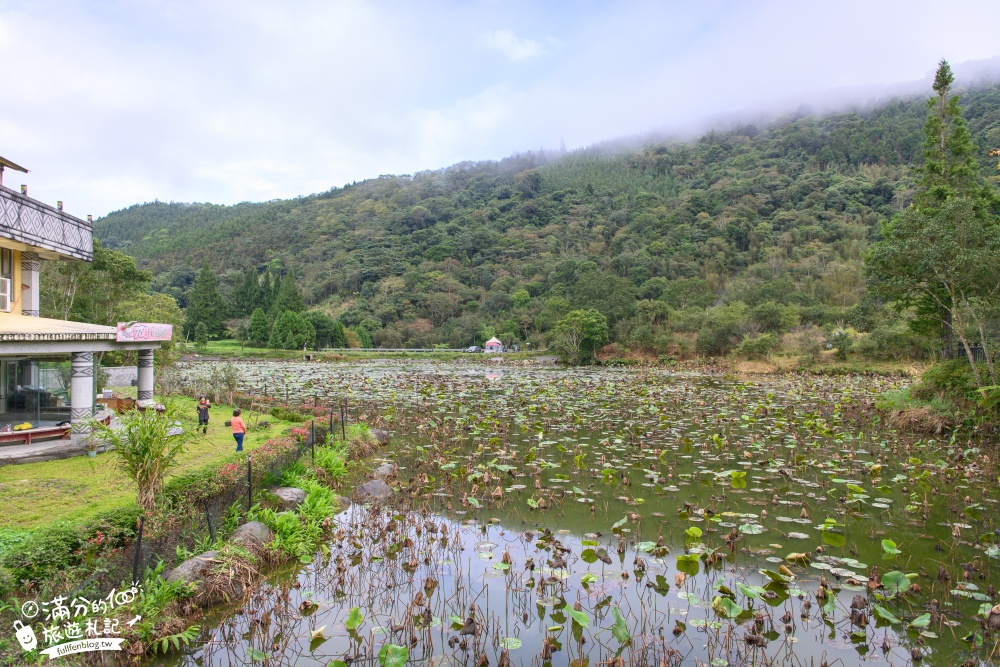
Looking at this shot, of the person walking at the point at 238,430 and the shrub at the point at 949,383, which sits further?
the shrub at the point at 949,383

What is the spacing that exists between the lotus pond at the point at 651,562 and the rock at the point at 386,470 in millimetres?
204

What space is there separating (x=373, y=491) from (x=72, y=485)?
4667mm

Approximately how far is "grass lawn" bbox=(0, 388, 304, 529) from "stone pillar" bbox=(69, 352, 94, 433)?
70cm

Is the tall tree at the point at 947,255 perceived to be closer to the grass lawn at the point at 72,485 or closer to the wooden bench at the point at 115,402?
the grass lawn at the point at 72,485

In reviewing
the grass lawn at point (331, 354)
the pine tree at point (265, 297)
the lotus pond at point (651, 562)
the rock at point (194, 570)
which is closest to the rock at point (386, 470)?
the lotus pond at point (651, 562)

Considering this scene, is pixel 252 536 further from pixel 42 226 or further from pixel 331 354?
pixel 331 354

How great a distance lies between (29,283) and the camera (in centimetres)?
1321

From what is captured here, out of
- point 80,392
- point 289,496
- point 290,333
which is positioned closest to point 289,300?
point 290,333

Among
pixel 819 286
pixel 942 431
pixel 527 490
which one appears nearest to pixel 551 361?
pixel 819 286

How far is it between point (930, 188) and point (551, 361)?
34.7 meters

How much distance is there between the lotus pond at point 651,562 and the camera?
5.32 m

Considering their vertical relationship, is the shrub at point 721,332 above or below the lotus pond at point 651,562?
above

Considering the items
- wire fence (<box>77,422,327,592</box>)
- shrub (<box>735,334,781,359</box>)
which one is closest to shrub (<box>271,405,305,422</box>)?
wire fence (<box>77,422,327,592</box>)

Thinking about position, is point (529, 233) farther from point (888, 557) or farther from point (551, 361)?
point (888, 557)
